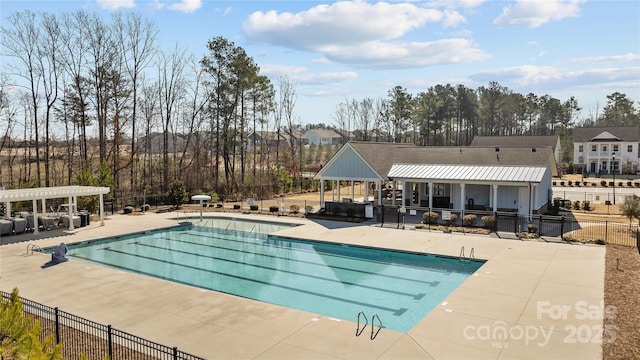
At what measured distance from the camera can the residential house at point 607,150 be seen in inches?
2418

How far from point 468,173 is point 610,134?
157 feet

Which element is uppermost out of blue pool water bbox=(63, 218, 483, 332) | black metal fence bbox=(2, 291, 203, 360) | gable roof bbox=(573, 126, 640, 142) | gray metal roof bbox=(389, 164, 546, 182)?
gable roof bbox=(573, 126, 640, 142)

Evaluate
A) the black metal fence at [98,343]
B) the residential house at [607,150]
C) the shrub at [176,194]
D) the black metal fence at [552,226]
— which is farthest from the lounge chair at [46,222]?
the residential house at [607,150]

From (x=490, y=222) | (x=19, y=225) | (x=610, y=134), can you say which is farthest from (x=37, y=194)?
(x=610, y=134)

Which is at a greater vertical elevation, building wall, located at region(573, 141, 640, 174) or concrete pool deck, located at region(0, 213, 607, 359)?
building wall, located at region(573, 141, 640, 174)

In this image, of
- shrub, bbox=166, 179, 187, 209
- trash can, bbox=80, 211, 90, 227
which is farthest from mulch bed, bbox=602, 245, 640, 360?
shrub, bbox=166, 179, 187, 209

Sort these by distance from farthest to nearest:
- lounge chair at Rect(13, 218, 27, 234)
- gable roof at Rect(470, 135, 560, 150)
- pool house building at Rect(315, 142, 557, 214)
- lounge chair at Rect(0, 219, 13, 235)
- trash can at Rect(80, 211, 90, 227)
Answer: gable roof at Rect(470, 135, 560, 150), pool house building at Rect(315, 142, 557, 214), trash can at Rect(80, 211, 90, 227), lounge chair at Rect(13, 218, 27, 234), lounge chair at Rect(0, 219, 13, 235)

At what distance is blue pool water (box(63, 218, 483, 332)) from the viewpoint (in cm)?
1378

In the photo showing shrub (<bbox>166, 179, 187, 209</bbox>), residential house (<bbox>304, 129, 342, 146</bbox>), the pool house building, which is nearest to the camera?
the pool house building

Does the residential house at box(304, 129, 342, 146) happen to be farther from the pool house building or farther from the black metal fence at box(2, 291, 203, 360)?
the black metal fence at box(2, 291, 203, 360)

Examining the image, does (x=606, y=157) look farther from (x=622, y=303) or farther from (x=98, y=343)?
(x=98, y=343)

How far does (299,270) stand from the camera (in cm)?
1777

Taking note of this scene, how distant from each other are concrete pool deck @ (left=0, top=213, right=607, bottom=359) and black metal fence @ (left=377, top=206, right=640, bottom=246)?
8.65ft

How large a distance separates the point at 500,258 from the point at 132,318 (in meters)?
12.9
